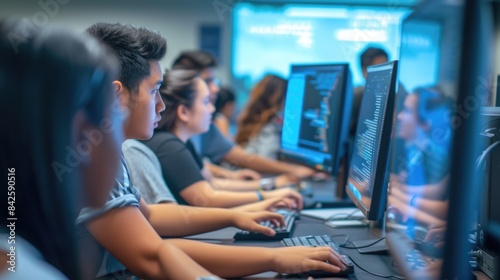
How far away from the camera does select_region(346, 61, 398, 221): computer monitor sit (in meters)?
1.36

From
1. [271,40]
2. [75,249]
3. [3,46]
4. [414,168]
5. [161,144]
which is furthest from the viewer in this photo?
[271,40]

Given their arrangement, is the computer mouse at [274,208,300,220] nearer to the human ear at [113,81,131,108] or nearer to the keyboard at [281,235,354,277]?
the keyboard at [281,235,354,277]

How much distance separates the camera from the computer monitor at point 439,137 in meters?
0.88

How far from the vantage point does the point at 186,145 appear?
7.18ft

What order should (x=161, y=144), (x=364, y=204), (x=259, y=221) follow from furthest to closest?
1. (x=161, y=144)
2. (x=259, y=221)
3. (x=364, y=204)

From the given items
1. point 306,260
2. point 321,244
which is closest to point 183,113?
point 321,244

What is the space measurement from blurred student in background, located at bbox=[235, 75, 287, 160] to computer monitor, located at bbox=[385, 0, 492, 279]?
2.50 m

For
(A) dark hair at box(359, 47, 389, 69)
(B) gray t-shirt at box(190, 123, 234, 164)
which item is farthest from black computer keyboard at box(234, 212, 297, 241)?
(A) dark hair at box(359, 47, 389, 69)

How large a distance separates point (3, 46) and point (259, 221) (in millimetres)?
1044

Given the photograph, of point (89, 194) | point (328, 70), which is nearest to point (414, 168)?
point (89, 194)

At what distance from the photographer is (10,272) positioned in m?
0.89

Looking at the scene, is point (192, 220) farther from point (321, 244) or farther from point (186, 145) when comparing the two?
point (186, 145)

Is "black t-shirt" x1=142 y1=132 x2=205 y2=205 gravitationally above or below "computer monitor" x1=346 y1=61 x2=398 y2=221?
below

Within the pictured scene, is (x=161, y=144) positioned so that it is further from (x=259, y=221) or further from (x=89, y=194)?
(x=89, y=194)
